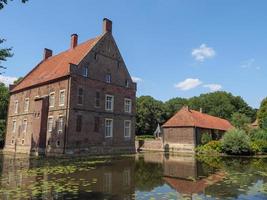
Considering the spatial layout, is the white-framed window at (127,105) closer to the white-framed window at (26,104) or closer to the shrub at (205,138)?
the white-framed window at (26,104)

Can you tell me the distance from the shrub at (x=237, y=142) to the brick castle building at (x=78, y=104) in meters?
12.5

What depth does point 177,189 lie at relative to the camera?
41.9ft

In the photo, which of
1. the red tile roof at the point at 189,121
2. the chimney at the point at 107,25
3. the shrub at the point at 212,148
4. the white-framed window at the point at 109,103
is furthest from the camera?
the red tile roof at the point at 189,121

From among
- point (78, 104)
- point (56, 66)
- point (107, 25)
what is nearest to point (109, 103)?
point (78, 104)

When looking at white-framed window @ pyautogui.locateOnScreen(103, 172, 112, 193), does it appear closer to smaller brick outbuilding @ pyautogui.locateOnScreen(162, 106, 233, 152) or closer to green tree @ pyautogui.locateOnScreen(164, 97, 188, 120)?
smaller brick outbuilding @ pyautogui.locateOnScreen(162, 106, 233, 152)

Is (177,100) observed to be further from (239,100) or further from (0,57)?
(0,57)

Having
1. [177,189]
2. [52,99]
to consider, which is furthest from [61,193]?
[52,99]

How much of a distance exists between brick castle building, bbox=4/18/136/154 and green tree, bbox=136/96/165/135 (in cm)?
3378

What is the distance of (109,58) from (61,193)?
28459mm

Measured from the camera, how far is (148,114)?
248 feet

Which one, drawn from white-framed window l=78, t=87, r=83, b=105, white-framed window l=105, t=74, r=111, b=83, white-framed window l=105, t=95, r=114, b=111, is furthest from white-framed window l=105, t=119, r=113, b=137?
white-framed window l=105, t=74, r=111, b=83

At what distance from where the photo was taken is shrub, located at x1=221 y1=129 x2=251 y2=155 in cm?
3556

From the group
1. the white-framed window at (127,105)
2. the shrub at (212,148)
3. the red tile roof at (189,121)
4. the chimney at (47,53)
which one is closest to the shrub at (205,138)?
the red tile roof at (189,121)

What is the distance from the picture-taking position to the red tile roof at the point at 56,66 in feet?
Result: 117
